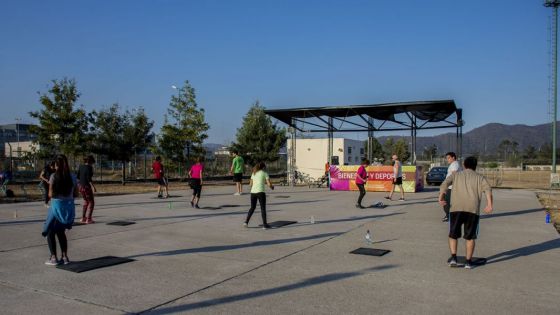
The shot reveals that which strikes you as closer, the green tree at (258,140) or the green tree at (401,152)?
the green tree at (258,140)

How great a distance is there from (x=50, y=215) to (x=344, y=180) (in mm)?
18247

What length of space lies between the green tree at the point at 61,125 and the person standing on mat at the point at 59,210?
19836 millimetres

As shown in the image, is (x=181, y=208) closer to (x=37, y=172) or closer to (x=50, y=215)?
(x=50, y=215)

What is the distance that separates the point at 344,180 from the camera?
23406 millimetres

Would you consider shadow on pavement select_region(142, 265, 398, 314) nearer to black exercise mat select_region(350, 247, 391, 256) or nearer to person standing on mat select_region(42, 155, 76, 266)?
black exercise mat select_region(350, 247, 391, 256)

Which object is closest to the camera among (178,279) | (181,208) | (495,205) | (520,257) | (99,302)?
(99,302)

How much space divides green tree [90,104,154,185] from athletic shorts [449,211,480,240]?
80.0 ft

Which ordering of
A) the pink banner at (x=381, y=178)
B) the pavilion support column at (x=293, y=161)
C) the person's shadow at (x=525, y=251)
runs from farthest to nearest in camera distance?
1. the pavilion support column at (x=293, y=161)
2. the pink banner at (x=381, y=178)
3. the person's shadow at (x=525, y=251)

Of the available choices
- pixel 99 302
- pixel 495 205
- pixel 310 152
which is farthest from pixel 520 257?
pixel 310 152

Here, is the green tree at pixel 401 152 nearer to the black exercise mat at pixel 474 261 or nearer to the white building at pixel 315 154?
the white building at pixel 315 154

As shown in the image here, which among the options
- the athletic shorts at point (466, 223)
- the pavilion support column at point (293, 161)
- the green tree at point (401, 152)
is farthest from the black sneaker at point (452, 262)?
the green tree at point (401, 152)

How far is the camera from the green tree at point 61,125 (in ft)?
80.8

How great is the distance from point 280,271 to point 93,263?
298 cm

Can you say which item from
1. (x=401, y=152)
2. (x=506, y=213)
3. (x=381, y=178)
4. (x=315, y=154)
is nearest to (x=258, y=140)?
(x=315, y=154)
